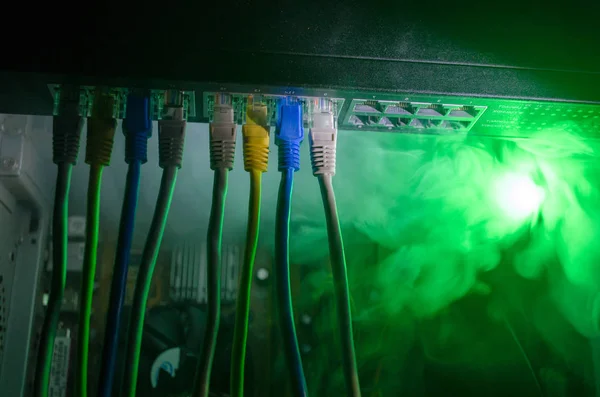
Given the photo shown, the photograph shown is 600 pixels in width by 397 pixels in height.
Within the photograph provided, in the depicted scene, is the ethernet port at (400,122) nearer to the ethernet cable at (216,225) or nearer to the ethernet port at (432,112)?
the ethernet port at (432,112)

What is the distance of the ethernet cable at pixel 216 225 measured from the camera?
1.98ft

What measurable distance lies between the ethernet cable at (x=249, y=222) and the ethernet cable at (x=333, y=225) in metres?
A: 0.07

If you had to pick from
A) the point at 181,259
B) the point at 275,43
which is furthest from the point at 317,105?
the point at 181,259

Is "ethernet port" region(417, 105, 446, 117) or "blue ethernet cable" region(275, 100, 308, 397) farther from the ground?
"ethernet port" region(417, 105, 446, 117)

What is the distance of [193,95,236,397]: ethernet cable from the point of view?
603mm

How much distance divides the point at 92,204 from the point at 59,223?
5 centimetres

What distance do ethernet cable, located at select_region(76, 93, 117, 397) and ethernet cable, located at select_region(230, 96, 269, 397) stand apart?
18 cm

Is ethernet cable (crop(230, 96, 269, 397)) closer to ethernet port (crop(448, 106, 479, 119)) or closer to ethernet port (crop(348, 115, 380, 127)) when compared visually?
ethernet port (crop(348, 115, 380, 127))

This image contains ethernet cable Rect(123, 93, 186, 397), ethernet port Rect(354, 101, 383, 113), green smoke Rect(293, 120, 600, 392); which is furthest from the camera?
green smoke Rect(293, 120, 600, 392)

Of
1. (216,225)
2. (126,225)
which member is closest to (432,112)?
(216,225)

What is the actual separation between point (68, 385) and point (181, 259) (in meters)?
0.25

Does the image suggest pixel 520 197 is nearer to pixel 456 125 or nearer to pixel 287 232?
pixel 456 125

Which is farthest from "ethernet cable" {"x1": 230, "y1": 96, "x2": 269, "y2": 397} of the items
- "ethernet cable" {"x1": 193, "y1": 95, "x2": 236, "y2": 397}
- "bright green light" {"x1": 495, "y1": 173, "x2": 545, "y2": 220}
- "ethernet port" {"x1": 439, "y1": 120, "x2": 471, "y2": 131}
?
"bright green light" {"x1": 495, "y1": 173, "x2": 545, "y2": 220}

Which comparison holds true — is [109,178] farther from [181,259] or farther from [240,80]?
[240,80]
